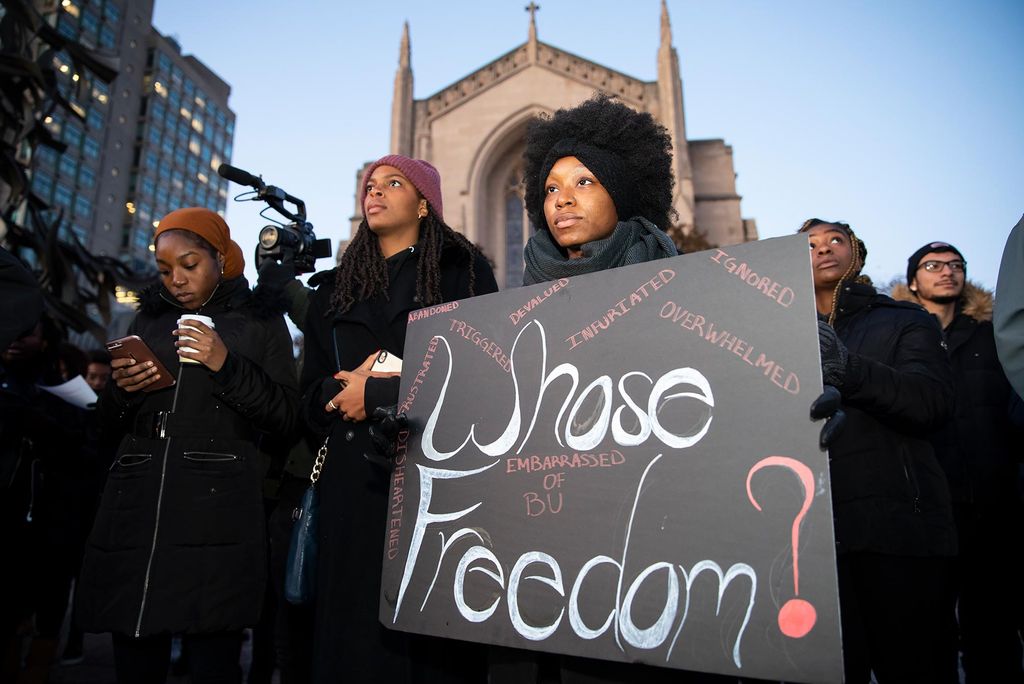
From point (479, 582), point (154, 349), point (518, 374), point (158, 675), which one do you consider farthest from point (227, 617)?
point (518, 374)

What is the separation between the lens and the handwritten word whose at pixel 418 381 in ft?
5.52

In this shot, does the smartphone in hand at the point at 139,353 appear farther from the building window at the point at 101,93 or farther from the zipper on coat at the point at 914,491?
the building window at the point at 101,93

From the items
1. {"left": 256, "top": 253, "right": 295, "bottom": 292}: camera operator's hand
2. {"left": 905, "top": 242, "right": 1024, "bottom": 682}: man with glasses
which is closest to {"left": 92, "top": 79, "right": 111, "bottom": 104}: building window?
{"left": 256, "top": 253, "right": 295, "bottom": 292}: camera operator's hand

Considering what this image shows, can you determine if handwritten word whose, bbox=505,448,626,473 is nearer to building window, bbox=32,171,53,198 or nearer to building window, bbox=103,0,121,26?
building window, bbox=32,171,53,198

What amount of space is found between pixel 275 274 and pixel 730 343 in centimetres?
238

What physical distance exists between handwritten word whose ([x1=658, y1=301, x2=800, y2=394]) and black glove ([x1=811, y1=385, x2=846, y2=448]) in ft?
0.17

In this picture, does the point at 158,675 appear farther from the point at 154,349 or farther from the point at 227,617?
the point at 154,349

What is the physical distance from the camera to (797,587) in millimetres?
1045

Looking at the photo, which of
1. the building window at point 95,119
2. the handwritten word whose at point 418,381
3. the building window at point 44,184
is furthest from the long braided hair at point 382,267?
the building window at point 95,119

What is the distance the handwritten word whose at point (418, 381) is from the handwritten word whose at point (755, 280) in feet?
2.54

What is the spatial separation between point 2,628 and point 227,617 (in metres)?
2.25

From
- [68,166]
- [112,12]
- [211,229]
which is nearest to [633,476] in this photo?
[211,229]

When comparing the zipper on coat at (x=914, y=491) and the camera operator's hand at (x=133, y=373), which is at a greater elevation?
the camera operator's hand at (x=133, y=373)

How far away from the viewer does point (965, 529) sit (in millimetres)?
3041
